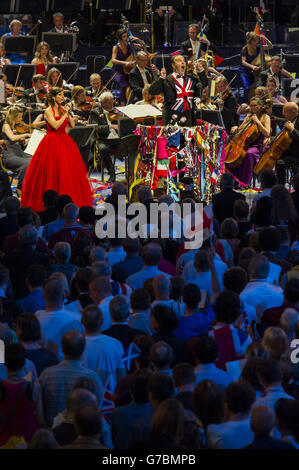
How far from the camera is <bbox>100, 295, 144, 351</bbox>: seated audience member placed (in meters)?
5.37

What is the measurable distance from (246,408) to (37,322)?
149cm

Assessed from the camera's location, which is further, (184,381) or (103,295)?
(103,295)

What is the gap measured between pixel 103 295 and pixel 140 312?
326mm

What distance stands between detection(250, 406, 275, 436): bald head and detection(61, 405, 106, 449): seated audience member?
728mm

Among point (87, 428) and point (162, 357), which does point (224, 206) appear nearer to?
point (162, 357)

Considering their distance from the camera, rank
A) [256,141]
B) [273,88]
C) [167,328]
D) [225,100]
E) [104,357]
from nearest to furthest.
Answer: [104,357] → [167,328] → [256,141] → [273,88] → [225,100]

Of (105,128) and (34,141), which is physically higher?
(105,128)

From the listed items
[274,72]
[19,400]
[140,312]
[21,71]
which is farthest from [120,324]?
[274,72]

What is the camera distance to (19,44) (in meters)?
16.4

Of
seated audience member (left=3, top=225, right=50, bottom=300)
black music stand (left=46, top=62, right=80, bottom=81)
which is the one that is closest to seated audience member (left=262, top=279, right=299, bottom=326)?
seated audience member (left=3, top=225, right=50, bottom=300)

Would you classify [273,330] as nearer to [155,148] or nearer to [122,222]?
[122,222]

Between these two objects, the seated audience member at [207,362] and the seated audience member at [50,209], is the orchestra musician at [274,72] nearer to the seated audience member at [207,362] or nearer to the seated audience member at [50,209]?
the seated audience member at [50,209]

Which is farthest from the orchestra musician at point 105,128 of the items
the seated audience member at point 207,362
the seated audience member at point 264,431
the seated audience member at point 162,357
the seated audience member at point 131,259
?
the seated audience member at point 264,431

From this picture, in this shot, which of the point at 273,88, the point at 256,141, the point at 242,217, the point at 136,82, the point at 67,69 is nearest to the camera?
the point at 242,217
